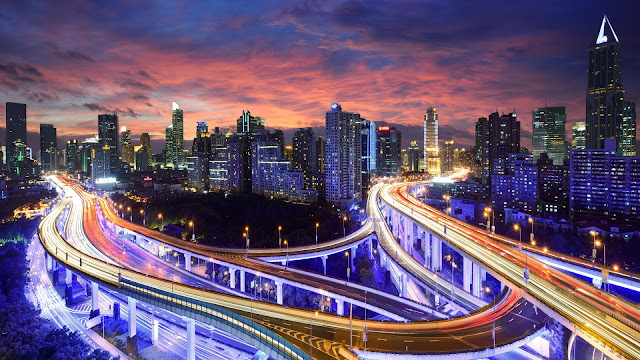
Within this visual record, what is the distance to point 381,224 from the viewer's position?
187 ft

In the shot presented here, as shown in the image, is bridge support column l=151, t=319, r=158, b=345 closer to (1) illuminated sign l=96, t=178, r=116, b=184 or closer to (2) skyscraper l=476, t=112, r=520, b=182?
(2) skyscraper l=476, t=112, r=520, b=182

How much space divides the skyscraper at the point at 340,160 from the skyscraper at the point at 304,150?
122ft

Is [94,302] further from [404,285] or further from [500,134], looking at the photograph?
[500,134]

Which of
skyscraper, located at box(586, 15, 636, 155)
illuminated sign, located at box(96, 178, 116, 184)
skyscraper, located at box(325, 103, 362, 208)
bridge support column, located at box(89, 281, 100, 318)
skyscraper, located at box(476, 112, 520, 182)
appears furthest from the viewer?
illuminated sign, located at box(96, 178, 116, 184)

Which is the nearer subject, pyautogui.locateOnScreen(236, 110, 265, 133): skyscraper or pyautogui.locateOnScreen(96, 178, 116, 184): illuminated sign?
pyautogui.locateOnScreen(96, 178, 116, 184): illuminated sign

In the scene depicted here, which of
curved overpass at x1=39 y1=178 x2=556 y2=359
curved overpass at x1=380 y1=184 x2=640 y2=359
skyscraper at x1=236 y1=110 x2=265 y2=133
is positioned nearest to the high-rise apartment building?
curved overpass at x1=380 y1=184 x2=640 y2=359

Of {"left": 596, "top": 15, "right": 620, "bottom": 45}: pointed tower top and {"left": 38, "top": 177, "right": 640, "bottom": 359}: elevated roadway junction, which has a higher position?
{"left": 596, "top": 15, "right": 620, "bottom": 45}: pointed tower top

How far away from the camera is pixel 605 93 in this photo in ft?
359

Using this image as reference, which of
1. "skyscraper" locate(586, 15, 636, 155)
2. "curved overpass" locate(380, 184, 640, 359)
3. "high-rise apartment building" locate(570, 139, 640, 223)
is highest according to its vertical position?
"skyscraper" locate(586, 15, 636, 155)

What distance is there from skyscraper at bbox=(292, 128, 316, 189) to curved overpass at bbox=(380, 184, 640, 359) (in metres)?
93.4

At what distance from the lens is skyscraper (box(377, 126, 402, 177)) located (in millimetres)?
155875

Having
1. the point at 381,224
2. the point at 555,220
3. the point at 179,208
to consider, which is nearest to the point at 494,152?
the point at 555,220

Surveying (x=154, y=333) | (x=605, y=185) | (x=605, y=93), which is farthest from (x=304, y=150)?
(x=154, y=333)

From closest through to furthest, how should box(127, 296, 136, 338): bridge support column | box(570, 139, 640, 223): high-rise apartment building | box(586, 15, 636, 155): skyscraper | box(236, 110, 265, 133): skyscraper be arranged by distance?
box(127, 296, 136, 338): bridge support column → box(570, 139, 640, 223): high-rise apartment building → box(586, 15, 636, 155): skyscraper → box(236, 110, 265, 133): skyscraper
